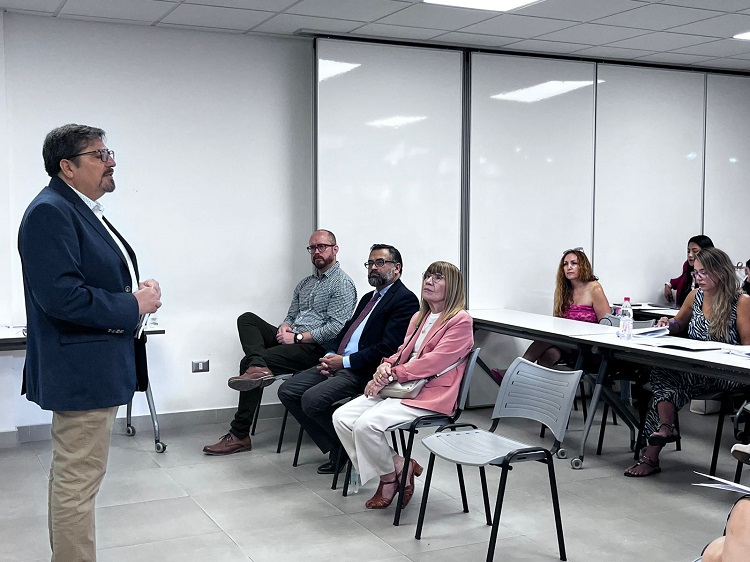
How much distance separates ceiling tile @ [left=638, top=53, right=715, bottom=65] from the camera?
6.69m

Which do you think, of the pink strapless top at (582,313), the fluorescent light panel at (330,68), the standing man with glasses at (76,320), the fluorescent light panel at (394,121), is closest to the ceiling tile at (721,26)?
the fluorescent light panel at (394,121)

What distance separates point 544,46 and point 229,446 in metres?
3.69

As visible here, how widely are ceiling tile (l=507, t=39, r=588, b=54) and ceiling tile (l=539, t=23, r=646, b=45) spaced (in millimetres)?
108

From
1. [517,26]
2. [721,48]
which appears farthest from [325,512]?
[721,48]

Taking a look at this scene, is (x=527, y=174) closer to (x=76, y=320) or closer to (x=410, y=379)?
(x=410, y=379)

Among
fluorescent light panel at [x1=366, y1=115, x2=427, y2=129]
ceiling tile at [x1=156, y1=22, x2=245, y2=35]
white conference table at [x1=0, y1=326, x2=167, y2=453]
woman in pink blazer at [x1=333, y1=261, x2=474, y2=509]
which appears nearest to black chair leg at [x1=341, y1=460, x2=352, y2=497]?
woman in pink blazer at [x1=333, y1=261, x2=474, y2=509]

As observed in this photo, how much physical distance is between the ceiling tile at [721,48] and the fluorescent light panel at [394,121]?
6.99 feet

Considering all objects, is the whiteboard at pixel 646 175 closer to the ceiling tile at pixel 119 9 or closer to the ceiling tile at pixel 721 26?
the ceiling tile at pixel 721 26

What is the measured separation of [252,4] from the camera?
16.5 feet

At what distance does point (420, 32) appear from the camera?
5.86 m

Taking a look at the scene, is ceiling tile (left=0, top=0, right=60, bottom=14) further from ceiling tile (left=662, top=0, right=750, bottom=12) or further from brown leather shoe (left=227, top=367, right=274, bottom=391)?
ceiling tile (left=662, top=0, right=750, bottom=12)

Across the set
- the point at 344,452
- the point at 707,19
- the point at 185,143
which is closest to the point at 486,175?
the point at 707,19

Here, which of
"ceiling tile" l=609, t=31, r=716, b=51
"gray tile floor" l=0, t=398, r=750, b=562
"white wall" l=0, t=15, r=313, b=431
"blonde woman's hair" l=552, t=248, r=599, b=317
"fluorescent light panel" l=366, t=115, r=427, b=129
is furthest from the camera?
"blonde woman's hair" l=552, t=248, r=599, b=317

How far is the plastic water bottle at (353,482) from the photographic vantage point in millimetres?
4418
